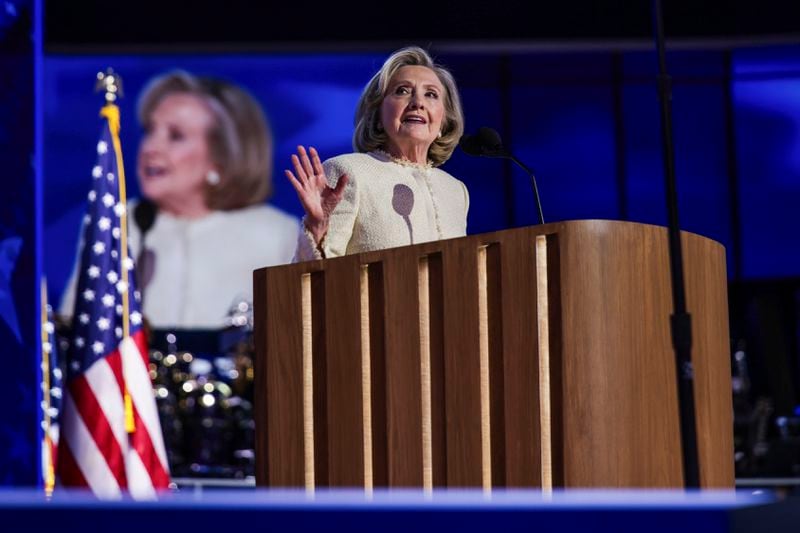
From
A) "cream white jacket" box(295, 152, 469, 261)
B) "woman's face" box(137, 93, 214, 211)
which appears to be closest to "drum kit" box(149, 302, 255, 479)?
"woman's face" box(137, 93, 214, 211)

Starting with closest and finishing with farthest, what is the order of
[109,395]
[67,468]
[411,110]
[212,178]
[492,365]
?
[492,365], [411,110], [67,468], [109,395], [212,178]

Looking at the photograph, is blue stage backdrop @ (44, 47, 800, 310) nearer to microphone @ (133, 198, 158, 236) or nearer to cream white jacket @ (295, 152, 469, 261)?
microphone @ (133, 198, 158, 236)

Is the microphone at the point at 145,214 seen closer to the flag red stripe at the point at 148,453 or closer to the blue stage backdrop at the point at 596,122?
the blue stage backdrop at the point at 596,122

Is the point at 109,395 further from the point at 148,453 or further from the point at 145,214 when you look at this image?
the point at 145,214

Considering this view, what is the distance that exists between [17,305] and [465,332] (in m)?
0.75

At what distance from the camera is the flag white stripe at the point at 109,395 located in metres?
4.80

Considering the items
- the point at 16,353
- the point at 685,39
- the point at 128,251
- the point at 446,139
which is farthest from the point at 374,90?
the point at 685,39

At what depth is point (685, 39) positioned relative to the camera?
14.0m

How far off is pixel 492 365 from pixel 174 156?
11610 mm

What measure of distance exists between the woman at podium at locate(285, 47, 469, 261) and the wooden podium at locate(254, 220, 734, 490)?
23 cm

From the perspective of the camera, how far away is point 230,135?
13.5 metres

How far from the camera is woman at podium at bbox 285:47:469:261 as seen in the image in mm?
2557

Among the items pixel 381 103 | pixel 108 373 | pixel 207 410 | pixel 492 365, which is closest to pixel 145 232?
pixel 207 410

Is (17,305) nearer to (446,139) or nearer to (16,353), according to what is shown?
(16,353)
